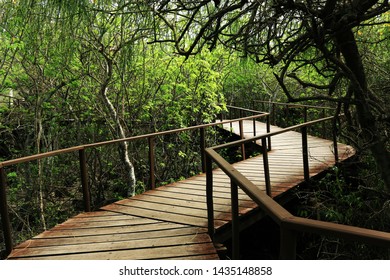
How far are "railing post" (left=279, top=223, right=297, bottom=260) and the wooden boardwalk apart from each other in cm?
160

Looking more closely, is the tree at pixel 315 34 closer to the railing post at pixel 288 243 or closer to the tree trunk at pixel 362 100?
the tree trunk at pixel 362 100

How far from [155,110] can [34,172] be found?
3.51 m

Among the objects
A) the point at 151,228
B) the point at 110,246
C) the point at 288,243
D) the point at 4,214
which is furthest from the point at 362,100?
the point at 4,214

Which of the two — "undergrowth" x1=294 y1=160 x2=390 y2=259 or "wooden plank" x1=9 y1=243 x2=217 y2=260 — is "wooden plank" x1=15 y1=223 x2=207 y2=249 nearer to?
"wooden plank" x1=9 y1=243 x2=217 y2=260

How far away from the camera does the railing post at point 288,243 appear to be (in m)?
1.36

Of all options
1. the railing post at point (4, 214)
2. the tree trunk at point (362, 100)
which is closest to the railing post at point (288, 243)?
the tree trunk at point (362, 100)

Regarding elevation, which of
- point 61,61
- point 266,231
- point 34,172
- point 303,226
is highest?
point 61,61

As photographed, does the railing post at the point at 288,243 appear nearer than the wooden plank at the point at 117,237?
Yes

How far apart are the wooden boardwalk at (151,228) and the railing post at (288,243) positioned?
160cm

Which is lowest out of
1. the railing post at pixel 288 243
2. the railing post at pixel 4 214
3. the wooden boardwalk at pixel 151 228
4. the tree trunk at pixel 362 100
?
the wooden boardwalk at pixel 151 228

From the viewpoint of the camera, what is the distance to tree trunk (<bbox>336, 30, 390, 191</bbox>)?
2932 mm

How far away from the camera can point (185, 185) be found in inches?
221

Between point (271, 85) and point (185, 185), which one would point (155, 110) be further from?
point (271, 85)
